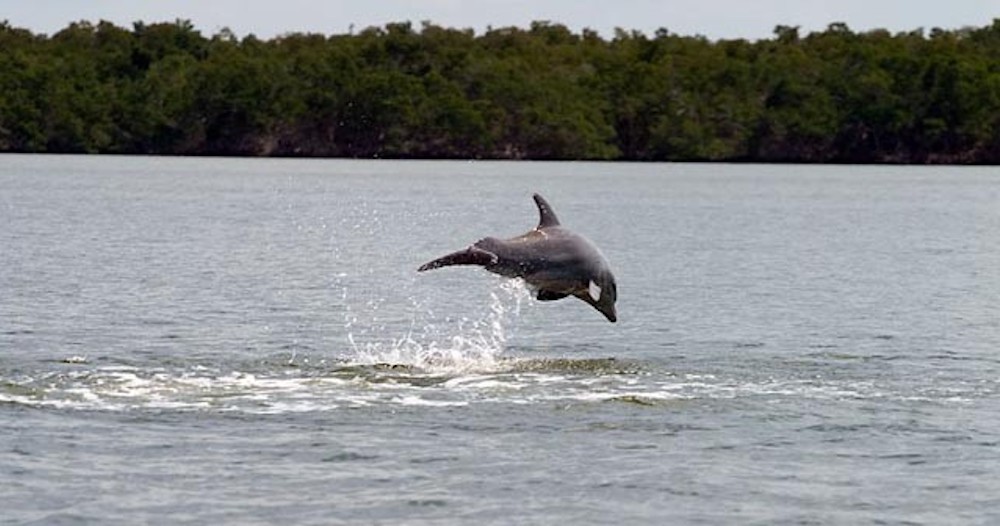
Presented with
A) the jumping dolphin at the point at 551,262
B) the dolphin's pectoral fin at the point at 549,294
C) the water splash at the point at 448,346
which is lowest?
the water splash at the point at 448,346

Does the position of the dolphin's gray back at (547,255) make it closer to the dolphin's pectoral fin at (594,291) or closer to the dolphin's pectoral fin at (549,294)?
the dolphin's pectoral fin at (594,291)

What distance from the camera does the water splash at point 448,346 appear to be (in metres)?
33.0

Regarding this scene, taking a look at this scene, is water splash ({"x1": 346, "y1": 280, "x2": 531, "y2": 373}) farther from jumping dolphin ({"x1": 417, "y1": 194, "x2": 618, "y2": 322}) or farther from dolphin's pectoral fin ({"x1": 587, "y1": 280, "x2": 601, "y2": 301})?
dolphin's pectoral fin ({"x1": 587, "y1": 280, "x2": 601, "y2": 301})

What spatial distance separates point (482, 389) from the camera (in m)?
30.0

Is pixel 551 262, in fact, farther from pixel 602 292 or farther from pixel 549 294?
pixel 602 292

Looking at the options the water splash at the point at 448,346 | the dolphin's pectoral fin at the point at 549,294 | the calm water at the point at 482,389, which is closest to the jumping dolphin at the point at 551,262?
the dolphin's pectoral fin at the point at 549,294

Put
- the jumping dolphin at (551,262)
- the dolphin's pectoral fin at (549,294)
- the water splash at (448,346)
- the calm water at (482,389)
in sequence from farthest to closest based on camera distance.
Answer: the water splash at (448,346), the dolphin's pectoral fin at (549,294), the jumping dolphin at (551,262), the calm water at (482,389)

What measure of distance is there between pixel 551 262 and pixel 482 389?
1.88 m

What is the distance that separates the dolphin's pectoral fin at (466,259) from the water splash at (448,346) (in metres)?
1.32

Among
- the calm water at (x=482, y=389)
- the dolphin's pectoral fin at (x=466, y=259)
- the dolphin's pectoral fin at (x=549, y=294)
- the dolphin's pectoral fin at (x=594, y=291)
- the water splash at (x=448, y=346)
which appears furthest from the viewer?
the water splash at (x=448, y=346)

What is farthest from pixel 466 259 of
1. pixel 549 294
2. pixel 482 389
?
pixel 482 389

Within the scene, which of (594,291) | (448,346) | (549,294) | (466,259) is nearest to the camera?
(466,259)

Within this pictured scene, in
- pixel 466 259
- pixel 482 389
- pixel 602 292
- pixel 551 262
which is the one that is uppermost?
pixel 466 259

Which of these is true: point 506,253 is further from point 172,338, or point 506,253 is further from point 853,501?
point 172,338
